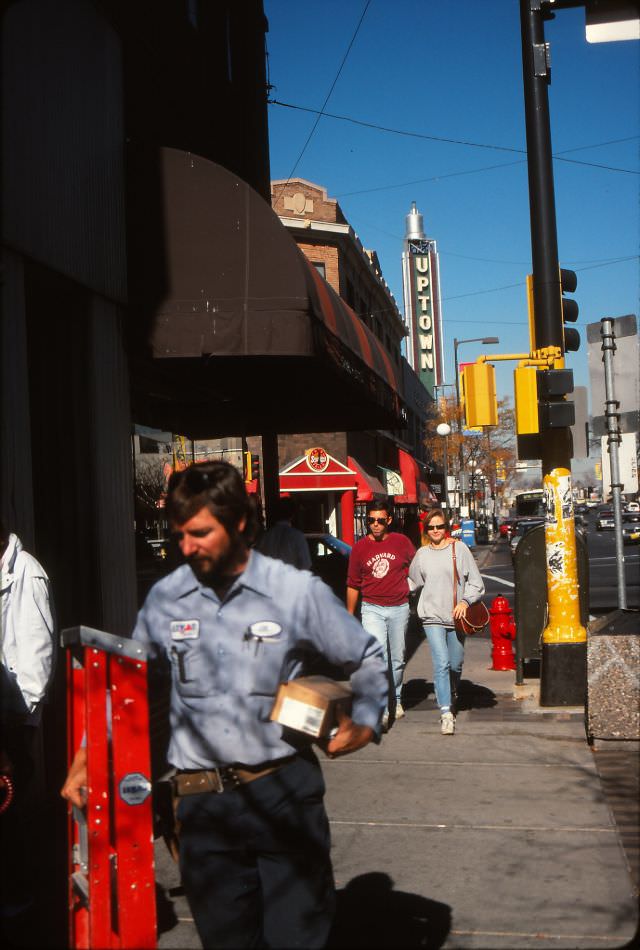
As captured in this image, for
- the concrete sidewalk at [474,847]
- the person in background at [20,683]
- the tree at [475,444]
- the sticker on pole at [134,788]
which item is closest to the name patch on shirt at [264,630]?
the sticker on pole at [134,788]

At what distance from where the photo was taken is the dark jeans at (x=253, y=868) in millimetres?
2928

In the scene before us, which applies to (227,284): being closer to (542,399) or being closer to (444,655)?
(542,399)

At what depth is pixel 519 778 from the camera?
6.67 metres

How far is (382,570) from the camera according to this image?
8820mm

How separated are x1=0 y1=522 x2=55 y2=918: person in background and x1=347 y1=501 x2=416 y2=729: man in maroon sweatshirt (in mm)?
4624

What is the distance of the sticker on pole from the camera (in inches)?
132

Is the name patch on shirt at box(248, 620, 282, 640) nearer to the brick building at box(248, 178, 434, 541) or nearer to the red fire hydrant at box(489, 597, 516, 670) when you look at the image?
the red fire hydrant at box(489, 597, 516, 670)

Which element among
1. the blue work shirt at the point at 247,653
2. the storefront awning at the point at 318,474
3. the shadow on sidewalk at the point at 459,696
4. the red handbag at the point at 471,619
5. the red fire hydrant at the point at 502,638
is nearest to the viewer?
the blue work shirt at the point at 247,653

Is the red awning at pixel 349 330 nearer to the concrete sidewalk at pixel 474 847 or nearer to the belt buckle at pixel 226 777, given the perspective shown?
the concrete sidewalk at pixel 474 847

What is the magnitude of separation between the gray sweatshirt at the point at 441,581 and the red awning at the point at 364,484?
2114cm

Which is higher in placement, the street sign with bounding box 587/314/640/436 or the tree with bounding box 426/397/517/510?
the tree with bounding box 426/397/517/510

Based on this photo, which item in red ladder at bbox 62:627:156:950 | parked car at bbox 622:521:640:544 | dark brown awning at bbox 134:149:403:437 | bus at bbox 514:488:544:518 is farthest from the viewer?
bus at bbox 514:488:544:518

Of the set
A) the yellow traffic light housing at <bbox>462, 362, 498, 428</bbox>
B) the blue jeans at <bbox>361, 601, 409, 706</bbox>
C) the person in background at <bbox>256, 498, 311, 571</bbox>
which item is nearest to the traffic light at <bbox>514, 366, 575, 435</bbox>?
the yellow traffic light housing at <bbox>462, 362, 498, 428</bbox>

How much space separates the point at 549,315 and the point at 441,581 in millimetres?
2726
